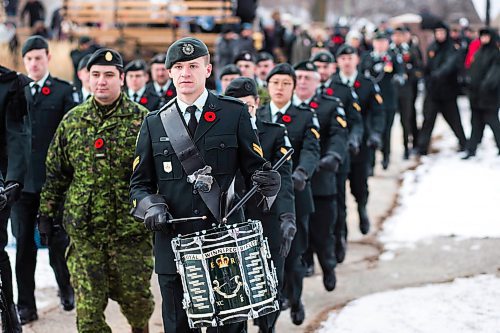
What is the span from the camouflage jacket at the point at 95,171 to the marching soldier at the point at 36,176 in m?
1.27

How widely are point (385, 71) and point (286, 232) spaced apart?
29.1ft

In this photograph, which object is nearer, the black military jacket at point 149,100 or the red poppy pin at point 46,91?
the red poppy pin at point 46,91

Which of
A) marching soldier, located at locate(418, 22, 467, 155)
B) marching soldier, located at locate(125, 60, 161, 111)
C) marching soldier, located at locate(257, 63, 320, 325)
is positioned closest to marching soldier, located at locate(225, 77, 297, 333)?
marching soldier, located at locate(257, 63, 320, 325)

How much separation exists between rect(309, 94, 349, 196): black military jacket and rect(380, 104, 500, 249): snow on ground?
8.11 ft

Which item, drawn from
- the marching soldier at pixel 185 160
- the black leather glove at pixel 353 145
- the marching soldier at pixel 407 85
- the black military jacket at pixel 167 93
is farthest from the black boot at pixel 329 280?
the marching soldier at pixel 407 85

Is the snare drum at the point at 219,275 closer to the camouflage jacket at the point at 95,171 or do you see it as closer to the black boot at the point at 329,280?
the camouflage jacket at the point at 95,171

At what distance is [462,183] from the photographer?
1398cm

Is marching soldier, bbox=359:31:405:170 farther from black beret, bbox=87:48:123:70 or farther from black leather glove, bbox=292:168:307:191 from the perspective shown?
black beret, bbox=87:48:123:70

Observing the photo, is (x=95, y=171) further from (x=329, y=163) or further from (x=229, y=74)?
(x=229, y=74)

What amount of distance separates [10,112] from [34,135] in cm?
95

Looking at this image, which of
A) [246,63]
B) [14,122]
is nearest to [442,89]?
[246,63]

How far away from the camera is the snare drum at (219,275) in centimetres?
529

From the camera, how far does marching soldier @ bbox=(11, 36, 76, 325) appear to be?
808 centimetres

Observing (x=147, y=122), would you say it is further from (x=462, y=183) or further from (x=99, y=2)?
(x=99, y=2)
